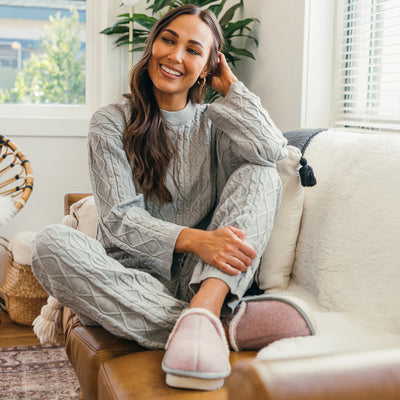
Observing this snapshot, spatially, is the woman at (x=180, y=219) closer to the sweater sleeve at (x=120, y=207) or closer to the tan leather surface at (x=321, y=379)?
the sweater sleeve at (x=120, y=207)

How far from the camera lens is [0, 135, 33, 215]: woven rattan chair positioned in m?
2.70

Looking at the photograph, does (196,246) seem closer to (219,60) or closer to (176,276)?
(176,276)

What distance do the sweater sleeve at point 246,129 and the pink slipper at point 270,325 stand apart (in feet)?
1.53

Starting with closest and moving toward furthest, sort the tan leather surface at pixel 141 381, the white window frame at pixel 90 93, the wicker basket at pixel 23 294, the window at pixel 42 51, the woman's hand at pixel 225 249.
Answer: the tan leather surface at pixel 141 381
the woman's hand at pixel 225 249
the wicker basket at pixel 23 294
the white window frame at pixel 90 93
the window at pixel 42 51

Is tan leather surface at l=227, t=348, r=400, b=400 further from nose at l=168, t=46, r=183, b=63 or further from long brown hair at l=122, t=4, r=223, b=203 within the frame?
nose at l=168, t=46, r=183, b=63

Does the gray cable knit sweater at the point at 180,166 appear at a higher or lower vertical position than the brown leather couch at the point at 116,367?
higher

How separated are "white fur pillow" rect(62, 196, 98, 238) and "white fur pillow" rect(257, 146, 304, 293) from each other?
702 mm

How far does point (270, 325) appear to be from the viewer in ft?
4.31

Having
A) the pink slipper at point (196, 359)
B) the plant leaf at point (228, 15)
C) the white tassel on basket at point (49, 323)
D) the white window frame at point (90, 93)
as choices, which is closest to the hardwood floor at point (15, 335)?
the white tassel on basket at point (49, 323)

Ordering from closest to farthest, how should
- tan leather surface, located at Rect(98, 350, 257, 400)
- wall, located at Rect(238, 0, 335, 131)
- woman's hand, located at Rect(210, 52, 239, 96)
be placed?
tan leather surface, located at Rect(98, 350, 257, 400) < woman's hand, located at Rect(210, 52, 239, 96) < wall, located at Rect(238, 0, 335, 131)

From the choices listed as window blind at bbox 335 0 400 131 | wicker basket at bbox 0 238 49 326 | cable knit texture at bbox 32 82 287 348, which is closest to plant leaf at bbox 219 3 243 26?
window blind at bbox 335 0 400 131

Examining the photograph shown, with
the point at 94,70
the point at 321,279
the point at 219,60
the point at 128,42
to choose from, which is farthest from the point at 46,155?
the point at 321,279

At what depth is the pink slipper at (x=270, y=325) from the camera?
1312mm

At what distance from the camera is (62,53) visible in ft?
10.9
